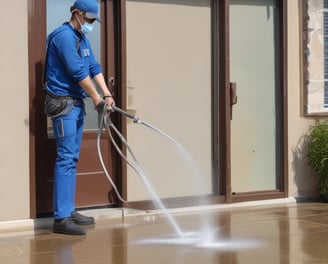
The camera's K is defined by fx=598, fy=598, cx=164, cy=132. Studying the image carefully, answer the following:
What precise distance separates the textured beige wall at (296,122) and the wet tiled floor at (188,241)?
2.62 feet

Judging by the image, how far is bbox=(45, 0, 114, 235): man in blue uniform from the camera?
17.0 ft

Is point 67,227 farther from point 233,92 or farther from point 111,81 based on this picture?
point 233,92

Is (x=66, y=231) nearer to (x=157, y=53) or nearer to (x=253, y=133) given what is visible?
(x=157, y=53)

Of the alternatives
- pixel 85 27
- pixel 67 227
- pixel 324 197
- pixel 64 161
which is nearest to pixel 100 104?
pixel 64 161

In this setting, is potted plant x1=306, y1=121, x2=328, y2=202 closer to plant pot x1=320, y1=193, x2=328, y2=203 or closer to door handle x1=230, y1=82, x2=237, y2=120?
plant pot x1=320, y1=193, x2=328, y2=203

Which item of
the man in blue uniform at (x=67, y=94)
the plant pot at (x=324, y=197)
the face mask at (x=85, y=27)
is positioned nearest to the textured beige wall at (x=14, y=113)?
the man in blue uniform at (x=67, y=94)

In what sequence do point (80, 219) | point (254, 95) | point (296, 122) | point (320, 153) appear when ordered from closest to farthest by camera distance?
point (80, 219) → point (320, 153) → point (254, 95) → point (296, 122)

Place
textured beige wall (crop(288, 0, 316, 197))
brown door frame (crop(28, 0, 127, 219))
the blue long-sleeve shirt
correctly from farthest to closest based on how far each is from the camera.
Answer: textured beige wall (crop(288, 0, 316, 197))
brown door frame (crop(28, 0, 127, 219))
the blue long-sleeve shirt

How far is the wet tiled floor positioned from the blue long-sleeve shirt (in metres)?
1.30

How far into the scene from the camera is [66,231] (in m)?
5.27

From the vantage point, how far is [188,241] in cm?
504

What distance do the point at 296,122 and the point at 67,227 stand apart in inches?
124

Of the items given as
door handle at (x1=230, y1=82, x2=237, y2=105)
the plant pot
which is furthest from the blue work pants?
the plant pot

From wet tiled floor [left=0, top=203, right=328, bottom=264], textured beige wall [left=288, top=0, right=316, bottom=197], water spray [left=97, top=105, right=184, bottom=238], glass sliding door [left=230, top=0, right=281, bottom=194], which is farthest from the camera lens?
textured beige wall [left=288, top=0, right=316, bottom=197]
